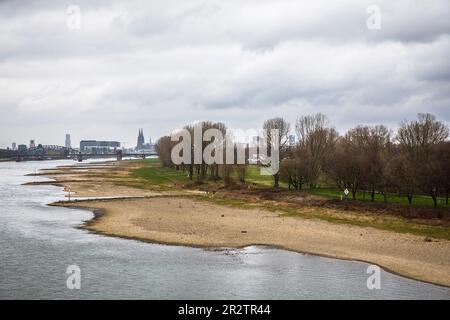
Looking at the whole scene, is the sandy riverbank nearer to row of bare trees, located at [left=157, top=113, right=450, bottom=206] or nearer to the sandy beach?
the sandy beach

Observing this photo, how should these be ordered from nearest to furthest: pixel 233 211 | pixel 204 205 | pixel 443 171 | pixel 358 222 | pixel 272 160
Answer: pixel 358 222 → pixel 443 171 → pixel 233 211 → pixel 204 205 → pixel 272 160

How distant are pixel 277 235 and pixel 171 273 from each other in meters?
15.5

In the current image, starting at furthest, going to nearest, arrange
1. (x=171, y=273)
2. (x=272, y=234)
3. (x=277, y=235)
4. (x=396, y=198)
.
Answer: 1. (x=396, y=198)
2. (x=272, y=234)
3. (x=277, y=235)
4. (x=171, y=273)

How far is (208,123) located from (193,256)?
8449 centimetres

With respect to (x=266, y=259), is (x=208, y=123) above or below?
above

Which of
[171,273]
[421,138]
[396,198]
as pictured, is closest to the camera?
[171,273]

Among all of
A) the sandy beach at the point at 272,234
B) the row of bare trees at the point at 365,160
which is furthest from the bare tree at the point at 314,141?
the sandy beach at the point at 272,234

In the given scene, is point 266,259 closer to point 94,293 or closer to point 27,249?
point 94,293

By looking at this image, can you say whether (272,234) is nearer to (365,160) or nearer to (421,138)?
(365,160)

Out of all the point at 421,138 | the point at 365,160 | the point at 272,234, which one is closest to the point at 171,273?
the point at 272,234

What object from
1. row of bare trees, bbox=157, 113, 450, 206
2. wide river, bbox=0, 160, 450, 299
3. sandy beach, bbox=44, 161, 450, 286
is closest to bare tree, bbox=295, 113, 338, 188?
row of bare trees, bbox=157, 113, 450, 206

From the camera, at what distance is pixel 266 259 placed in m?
33.6

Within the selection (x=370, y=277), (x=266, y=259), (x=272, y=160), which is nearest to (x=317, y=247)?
(x=266, y=259)

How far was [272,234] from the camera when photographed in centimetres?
4281
